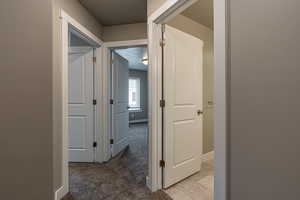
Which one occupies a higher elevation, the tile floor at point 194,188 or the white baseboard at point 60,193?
the white baseboard at point 60,193

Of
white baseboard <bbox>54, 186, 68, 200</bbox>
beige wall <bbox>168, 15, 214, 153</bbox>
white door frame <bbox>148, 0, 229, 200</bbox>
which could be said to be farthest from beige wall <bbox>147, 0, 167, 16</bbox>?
white baseboard <bbox>54, 186, 68, 200</bbox>

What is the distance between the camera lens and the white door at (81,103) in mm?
3018

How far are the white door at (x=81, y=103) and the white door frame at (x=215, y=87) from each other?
1336mm

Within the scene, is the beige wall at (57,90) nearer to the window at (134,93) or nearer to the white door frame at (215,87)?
the white door frame at (215,87)

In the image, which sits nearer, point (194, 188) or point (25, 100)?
point (25, 100)

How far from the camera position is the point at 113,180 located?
2424mm

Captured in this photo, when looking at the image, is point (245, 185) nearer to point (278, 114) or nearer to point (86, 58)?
point (278, 114)

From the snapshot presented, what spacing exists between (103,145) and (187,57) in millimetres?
1991

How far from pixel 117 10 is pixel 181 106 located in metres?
1.67

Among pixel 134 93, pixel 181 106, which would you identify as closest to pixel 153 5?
pixel 181 106

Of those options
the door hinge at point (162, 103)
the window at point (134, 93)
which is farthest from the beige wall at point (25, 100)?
the window at point (134, 93)

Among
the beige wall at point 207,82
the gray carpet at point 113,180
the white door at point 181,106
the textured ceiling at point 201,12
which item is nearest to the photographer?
the gray carpet at point 113,180

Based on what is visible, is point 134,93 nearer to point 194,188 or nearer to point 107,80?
point 107,80

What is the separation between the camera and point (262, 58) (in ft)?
2.99
